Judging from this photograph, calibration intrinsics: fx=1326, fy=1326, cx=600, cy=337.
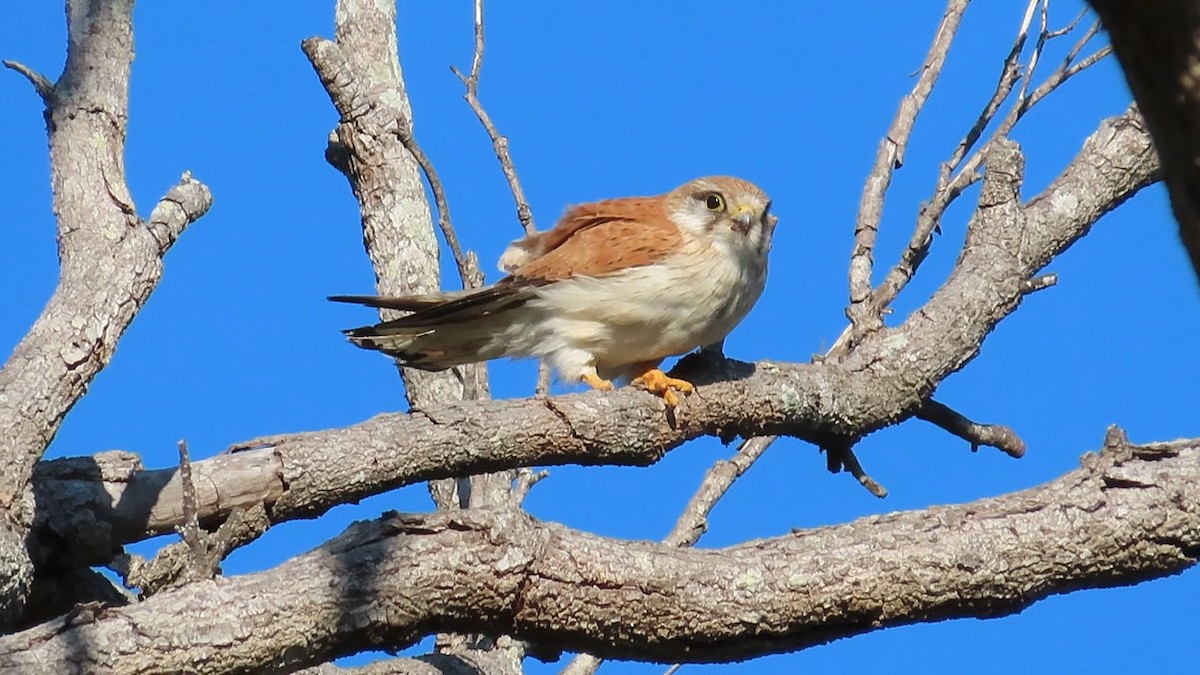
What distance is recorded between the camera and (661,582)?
8.59 ft

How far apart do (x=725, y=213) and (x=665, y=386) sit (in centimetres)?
116

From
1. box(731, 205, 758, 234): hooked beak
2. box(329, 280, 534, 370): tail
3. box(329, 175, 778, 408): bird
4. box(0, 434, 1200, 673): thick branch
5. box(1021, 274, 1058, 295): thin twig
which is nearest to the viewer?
box(0, 434, 1200, 673): thick branch

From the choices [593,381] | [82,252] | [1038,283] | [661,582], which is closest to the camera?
[661,582]

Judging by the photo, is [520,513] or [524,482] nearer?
[520,513]

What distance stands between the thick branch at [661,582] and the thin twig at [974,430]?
1157mm

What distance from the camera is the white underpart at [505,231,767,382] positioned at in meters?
A: 4.37

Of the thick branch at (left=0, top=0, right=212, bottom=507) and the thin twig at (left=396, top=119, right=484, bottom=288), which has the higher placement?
the thin twig at (left=396, top=119, right=484, bottom=288)

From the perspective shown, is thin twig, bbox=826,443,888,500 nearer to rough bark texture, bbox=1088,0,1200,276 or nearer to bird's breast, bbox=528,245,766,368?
bird's breast, bbox=528,245,766,368

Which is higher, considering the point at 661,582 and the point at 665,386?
the point at 665,386

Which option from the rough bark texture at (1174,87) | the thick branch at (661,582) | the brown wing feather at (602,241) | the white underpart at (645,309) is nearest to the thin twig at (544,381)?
the white underpart at (645,309)

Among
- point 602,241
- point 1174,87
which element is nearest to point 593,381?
point 602,241

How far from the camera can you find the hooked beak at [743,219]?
4.65 m

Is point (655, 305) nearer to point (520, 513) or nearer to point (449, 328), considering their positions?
point (449, 328)

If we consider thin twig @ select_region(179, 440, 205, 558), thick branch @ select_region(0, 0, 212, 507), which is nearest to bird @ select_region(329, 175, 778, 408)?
thick branch @ select_region(0, 0, 212, 507)
